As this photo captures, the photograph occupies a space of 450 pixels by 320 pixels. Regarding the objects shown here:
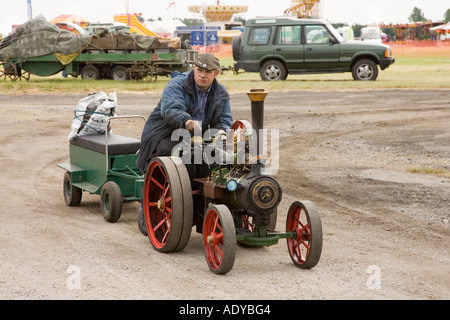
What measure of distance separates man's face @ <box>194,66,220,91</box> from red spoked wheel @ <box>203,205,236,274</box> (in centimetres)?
112

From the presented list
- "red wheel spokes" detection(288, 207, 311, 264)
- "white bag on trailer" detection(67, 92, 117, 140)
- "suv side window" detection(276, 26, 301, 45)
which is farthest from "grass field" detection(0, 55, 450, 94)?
"red wheel spokes" detection(288, 207, 311, 264)

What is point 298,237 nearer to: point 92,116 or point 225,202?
point 225,202

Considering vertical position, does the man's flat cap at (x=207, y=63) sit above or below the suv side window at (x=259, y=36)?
below

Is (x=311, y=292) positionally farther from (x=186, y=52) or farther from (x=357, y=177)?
(x=186, y=52)

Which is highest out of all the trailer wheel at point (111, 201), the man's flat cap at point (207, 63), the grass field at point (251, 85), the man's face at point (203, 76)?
the man's flat cap at point (207, 63)

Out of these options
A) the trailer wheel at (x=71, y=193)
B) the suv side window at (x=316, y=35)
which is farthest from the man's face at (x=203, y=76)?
the suv side window at (x=316, y=35)

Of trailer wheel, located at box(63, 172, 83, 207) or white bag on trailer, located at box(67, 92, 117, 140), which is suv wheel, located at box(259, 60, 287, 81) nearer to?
white bag on trailer, located at box(67, 92, 117, 140)

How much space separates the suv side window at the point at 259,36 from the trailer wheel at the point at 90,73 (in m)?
5.58

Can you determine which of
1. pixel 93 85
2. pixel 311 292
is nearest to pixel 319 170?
pixel 311 292

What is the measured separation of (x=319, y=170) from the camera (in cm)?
1015

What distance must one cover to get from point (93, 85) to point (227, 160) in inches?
727

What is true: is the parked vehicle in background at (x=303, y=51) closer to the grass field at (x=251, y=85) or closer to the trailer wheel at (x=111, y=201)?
the grass field at (x=251, y=85)

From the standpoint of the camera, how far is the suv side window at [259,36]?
24.6 meters

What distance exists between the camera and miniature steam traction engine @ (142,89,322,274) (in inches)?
205
